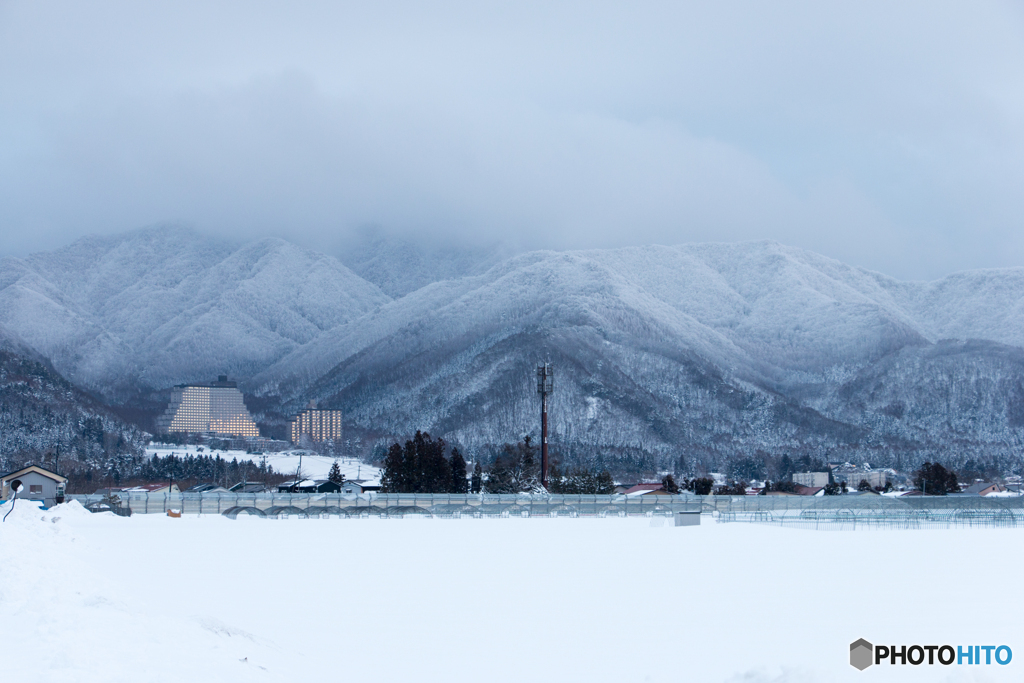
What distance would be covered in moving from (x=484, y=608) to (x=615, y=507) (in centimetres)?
4755

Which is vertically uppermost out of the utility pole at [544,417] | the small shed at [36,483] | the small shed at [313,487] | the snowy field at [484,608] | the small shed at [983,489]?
the utility pole at [544,417]

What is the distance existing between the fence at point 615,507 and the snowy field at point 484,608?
65.5 feet

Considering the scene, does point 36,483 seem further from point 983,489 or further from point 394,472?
point 983,489

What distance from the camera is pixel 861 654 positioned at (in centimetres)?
1808

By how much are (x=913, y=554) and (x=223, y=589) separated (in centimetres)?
2714

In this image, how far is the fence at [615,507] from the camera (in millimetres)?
63281

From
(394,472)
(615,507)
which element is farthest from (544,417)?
(615,507)

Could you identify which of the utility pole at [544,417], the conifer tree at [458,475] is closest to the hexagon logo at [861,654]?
the utility pole at [544,417]

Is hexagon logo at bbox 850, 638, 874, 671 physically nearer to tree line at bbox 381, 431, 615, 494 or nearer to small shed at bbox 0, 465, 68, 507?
tree line at bbox 381, 431, 615, 494

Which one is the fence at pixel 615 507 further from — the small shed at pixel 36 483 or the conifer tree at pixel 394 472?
the conifer tree at pixel 394 472

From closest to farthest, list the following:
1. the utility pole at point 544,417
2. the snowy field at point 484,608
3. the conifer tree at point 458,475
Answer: the snowy field at point 484,608
the utility pole at point 544,417
the conifer tree at point 458,475

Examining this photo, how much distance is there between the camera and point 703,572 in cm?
3234

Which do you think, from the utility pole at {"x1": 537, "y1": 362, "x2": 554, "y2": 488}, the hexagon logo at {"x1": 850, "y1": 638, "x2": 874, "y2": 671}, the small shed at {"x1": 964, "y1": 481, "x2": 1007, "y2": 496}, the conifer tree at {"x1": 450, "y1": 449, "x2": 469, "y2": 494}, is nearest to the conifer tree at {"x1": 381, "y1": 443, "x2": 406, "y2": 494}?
the conifer tree at {"x1": 450, "y1": 449, "x2": 469, "y2": 494}

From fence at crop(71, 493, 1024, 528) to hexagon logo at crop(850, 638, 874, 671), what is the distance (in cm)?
4352
